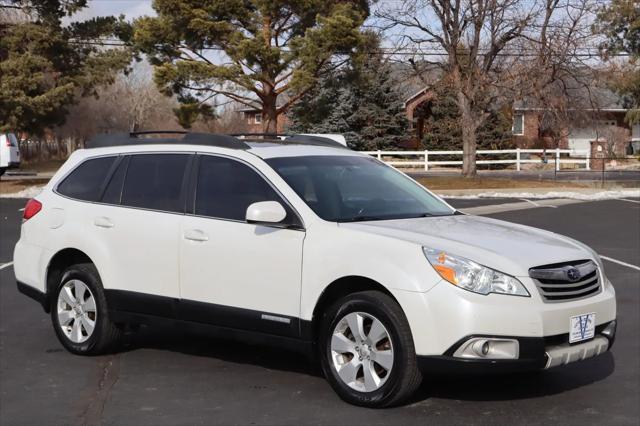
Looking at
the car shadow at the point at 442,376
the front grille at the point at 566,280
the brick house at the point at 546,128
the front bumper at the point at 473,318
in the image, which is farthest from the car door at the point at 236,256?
the brick house at the point at 546,128

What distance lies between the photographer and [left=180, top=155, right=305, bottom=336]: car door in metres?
6.26

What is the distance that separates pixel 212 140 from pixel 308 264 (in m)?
1.50

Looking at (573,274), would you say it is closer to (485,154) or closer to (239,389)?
(239,389)

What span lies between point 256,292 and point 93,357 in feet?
6.38

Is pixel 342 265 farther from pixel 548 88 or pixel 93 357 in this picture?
pixel 548 88

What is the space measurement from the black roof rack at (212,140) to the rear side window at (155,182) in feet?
0.48

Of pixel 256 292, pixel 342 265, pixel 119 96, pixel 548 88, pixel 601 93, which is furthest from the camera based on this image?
pixel 119 96

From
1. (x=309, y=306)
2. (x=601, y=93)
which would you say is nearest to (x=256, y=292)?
(x=309, y=306)

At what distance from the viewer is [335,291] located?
6.10 metres

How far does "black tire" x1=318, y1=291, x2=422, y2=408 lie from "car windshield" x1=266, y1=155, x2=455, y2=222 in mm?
687

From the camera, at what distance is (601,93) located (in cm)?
6075

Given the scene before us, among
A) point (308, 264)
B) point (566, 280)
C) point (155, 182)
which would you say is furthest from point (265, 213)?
point (566, 280)

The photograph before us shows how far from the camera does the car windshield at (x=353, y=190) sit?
6.51m

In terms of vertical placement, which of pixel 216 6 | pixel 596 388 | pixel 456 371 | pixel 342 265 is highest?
pixel 216 6
